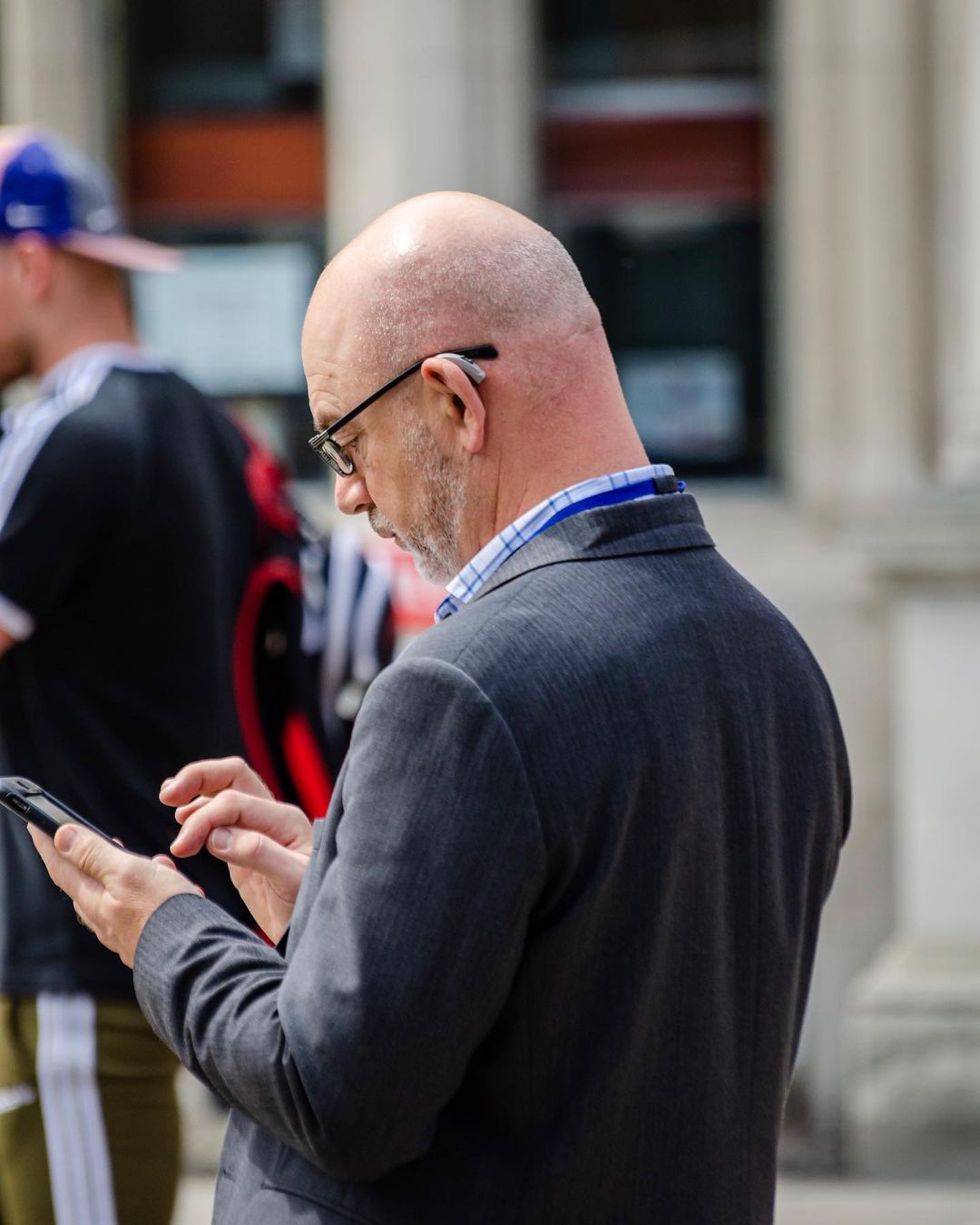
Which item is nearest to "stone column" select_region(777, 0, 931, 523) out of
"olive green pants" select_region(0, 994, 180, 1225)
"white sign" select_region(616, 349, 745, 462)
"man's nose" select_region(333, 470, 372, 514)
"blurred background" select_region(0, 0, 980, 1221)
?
"blurred background" select_region(0, 0, 980, 1221)

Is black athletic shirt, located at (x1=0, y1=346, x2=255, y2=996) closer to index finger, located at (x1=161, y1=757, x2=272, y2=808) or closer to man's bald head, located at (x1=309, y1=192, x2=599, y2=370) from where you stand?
index finger, located at (x1=161, y1=757, x2=272, y2=808)

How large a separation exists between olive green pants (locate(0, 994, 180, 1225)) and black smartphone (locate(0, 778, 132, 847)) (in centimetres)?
94

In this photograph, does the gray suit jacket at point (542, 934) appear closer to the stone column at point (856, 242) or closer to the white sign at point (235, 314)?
the stone column at point (856, 242)

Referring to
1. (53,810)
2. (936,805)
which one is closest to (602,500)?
(53,810)

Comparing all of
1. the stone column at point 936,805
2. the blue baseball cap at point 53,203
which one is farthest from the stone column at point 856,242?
the blue baseball cap at point 53,203

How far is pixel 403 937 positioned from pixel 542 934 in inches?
5.5

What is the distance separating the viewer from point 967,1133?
5633 mm

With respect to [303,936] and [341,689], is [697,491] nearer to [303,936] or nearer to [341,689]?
[341,689]

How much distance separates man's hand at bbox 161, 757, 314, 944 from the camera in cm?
190

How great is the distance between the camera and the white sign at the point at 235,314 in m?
6.68

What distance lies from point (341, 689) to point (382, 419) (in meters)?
1.45

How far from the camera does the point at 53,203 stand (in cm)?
300

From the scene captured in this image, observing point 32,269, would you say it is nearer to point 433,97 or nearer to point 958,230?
point 433,97

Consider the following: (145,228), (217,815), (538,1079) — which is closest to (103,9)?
(145,228)
